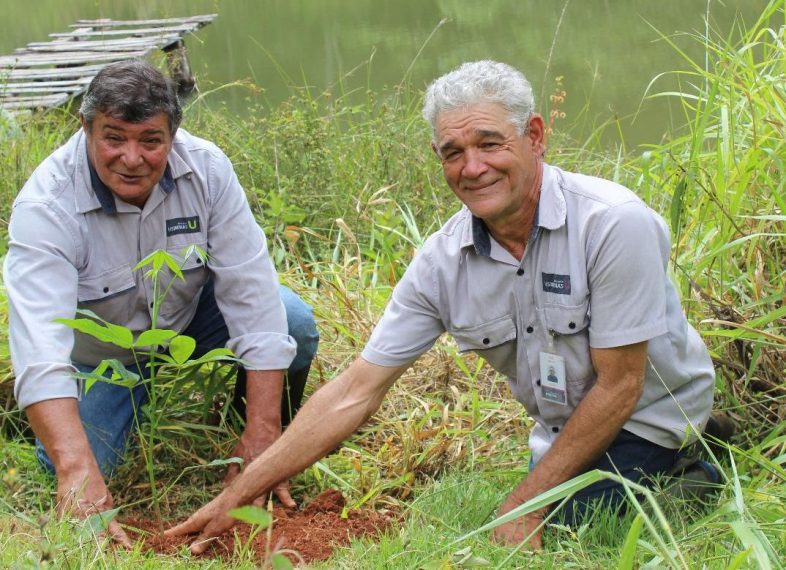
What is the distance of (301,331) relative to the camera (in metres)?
3.44

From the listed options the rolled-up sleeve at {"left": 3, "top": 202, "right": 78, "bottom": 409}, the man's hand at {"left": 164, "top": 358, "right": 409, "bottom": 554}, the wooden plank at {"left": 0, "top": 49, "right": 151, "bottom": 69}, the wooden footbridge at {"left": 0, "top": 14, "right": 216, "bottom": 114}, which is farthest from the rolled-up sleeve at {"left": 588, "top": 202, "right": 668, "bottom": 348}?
the wooden plank at {"left": 0, "top": 49, "right": 151, "bottom": 69}

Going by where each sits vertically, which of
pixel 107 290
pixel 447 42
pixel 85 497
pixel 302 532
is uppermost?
pixel 107 290

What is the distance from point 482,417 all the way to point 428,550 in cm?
97

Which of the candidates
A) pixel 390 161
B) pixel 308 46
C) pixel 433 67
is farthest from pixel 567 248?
pixel 308 46

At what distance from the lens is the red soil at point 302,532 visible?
2.73m

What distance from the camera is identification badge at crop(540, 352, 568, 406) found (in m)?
2.72

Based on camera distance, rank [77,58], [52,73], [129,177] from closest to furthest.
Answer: [129,177]
[52,73]
[77,58]

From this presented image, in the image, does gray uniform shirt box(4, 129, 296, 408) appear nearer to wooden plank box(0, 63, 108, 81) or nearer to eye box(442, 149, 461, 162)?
eye box(442, 149, 461, 162)

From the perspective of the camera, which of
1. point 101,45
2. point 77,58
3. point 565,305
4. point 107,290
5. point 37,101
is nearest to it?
point 565,305

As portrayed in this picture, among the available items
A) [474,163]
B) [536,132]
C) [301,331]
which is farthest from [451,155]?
[301,331]

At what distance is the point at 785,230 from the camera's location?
344 centimetres

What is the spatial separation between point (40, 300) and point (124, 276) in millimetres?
301

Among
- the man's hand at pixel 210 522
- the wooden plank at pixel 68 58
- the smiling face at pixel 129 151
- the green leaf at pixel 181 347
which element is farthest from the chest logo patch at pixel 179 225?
the wooden plank at pixel 68 58

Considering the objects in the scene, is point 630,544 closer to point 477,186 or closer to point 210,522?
point 477,186
